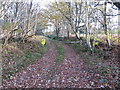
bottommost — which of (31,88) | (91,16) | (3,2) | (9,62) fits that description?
(31,88)

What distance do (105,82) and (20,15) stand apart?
1021 cm

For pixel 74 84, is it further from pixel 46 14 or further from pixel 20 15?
pixel 46 14

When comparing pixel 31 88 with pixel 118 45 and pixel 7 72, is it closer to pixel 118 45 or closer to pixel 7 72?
pixel 7 72

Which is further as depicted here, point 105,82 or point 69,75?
point 69,75

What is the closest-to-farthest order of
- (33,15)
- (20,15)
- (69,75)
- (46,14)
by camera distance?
1. (69,75)
2. (20,15)
3. (33,15)
4. (46,14)

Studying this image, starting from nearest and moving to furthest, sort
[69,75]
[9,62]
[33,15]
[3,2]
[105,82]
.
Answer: [105,82], [69,75], [9,62], [3,2], [33,15]

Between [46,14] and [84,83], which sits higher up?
[46,14]

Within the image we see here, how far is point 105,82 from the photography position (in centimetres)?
463

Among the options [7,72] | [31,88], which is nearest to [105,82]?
[31,88]

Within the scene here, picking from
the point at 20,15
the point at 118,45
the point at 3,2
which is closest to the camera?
the point at 3,2

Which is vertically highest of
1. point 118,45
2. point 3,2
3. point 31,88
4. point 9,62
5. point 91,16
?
point 3,2

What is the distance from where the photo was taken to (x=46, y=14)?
16.9 metres

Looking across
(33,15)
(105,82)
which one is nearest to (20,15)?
(33,15)

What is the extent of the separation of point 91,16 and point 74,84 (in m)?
7.29
